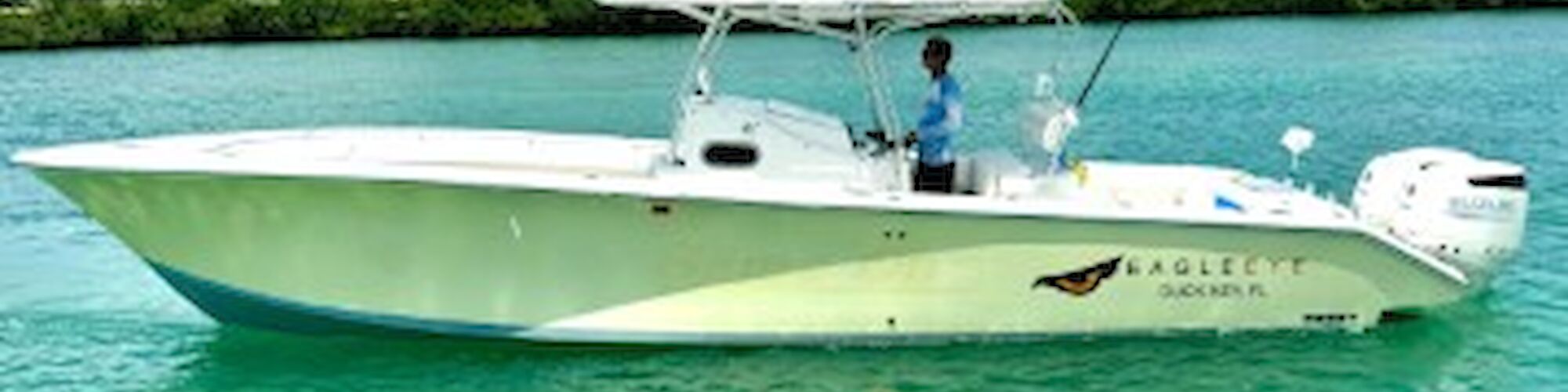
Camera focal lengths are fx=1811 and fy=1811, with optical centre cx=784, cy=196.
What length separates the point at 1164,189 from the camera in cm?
1267

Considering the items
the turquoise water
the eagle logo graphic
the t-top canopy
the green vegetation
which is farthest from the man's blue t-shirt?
the green vegetation

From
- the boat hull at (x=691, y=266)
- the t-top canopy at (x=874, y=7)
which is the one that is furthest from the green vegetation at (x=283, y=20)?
the t-top canopy at (x=874, y=7)

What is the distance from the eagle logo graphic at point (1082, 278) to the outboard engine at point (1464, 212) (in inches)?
76.6

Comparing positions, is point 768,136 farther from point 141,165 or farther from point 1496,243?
point 1496,243

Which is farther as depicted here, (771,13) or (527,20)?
(527,20)

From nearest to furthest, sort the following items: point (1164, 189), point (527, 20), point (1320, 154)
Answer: point (1164, 189) → point (1320, 154) → point (527, 20)

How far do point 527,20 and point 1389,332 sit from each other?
61310 mm

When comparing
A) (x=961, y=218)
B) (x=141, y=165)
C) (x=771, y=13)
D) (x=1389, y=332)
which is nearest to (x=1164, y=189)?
(x=1389, y=332)

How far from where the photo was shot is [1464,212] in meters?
11.4

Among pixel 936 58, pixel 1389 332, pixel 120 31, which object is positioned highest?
pixel 120 31

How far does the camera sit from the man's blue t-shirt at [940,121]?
11305 mm

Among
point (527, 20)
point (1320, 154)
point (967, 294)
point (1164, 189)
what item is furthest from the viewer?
point (527, 20)

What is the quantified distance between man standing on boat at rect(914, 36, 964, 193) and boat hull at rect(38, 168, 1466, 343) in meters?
0.76

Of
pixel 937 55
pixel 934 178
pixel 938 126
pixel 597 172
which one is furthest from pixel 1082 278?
pixel 597 172
